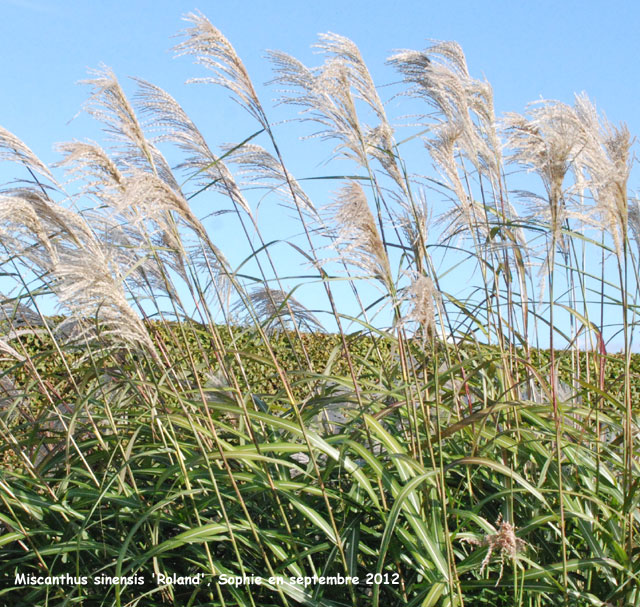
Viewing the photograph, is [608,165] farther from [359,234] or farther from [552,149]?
[359,234]

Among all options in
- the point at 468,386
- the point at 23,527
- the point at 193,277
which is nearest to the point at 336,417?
the point at 468,386

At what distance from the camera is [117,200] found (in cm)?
207

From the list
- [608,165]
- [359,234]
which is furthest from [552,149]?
[359,234]

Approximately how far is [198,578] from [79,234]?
120 centimetres

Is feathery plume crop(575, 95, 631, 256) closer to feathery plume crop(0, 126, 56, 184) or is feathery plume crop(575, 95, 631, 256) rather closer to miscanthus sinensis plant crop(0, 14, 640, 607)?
miscanthus sinensis plant crop(0, 14, 640, 607)

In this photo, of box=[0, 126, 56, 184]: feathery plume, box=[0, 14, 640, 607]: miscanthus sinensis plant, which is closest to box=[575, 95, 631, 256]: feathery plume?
box=[0, 14, 640, 607]: miscanthus sinensis plant

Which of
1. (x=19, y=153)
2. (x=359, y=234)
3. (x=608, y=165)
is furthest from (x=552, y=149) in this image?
(x=19, y=153)

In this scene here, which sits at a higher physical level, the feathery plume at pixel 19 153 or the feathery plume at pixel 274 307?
the feathery plume at pixel 19 153

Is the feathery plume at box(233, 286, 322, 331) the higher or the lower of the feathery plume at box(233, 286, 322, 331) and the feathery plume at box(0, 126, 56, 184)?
the lower

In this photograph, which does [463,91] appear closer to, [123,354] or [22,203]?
[22,203]

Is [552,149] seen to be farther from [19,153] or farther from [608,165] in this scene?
[19,153]

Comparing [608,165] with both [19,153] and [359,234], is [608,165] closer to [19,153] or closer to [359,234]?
[359,234]

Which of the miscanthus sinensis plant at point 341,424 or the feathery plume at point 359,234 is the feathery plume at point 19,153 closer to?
the miscanthus sinensis plant at point 341,424

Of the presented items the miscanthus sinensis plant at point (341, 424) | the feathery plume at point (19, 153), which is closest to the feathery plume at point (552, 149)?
the miscanthus sinensis plant at point (341, 424)
